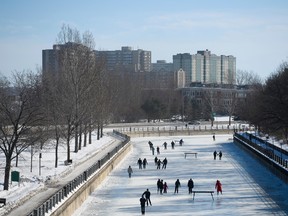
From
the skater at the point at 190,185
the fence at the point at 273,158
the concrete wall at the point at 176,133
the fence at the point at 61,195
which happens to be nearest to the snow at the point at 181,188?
the skater at the point at 190,185

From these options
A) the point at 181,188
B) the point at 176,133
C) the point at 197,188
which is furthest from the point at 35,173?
the point at 176,133

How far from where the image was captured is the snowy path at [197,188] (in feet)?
98.7

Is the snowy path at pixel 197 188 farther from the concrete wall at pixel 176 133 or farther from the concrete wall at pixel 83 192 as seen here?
the concrete wall at pixel 176 133

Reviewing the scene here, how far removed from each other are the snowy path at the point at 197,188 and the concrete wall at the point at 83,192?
0.40m

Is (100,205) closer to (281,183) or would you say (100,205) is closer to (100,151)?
(281,183)

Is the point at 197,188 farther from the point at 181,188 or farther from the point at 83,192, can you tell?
the point at 83,192

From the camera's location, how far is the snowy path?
30094 mm

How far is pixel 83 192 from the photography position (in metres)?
32.6

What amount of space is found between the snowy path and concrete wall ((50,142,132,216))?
40 cm

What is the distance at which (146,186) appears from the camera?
1534 inches

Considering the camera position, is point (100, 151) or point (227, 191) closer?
point (227, 191)

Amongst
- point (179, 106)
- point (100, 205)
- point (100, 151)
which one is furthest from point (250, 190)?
point (179, 106)

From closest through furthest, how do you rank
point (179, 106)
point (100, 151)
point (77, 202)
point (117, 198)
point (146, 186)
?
point (77, 202), point (117, 198), point (146, 186), point (100, 151), point (179, 106)

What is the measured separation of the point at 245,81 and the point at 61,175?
15455 cm
